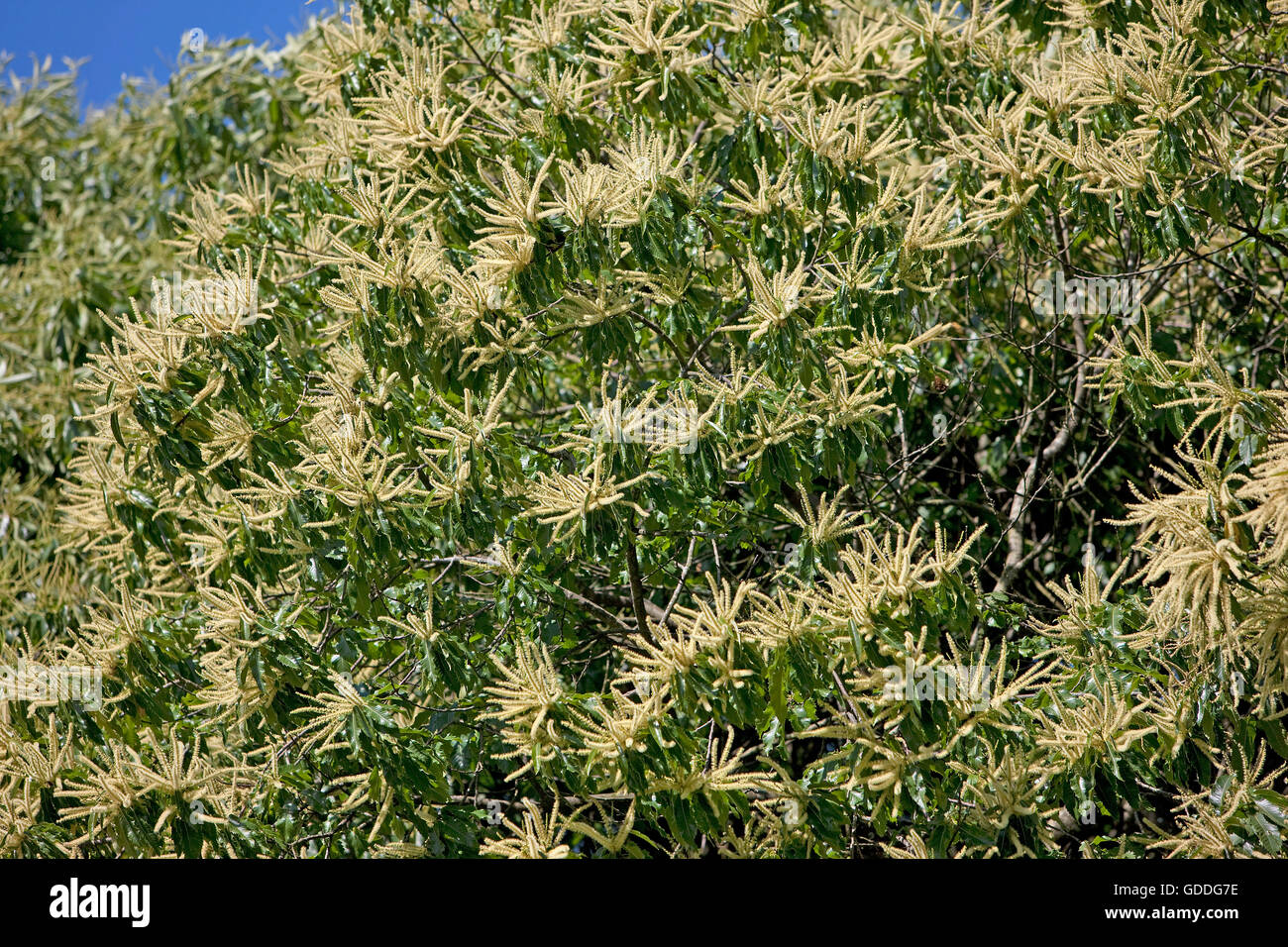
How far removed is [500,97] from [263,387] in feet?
5.29

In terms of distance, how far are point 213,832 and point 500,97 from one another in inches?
111

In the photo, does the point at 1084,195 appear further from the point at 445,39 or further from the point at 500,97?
the point at 445,39

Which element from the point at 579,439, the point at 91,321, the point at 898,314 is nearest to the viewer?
the point at 579,439

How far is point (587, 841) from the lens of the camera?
398cm

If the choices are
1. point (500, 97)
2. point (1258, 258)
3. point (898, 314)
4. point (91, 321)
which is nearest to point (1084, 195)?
point (898, 314)

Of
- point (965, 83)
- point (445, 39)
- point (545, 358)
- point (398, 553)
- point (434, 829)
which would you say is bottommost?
point (434, 829)

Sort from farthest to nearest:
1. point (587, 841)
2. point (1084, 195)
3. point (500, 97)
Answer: point (500, 97)
point (587, 841)
point (1084, 195)

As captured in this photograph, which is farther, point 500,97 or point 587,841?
point 500,97

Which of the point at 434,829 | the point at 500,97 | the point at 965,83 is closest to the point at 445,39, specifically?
the point at 500,97

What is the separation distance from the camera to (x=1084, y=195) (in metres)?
3.66

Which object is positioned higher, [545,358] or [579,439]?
[545,358]

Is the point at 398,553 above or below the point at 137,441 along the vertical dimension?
below

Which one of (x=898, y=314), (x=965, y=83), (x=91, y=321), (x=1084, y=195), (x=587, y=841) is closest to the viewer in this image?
(x=898, y=314)

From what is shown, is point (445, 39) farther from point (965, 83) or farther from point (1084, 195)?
point (1084, 195)
